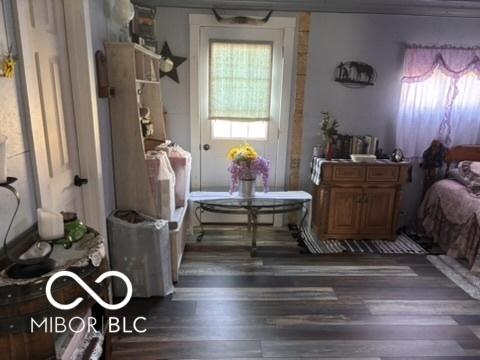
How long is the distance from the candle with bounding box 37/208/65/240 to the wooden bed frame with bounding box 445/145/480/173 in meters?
3.85

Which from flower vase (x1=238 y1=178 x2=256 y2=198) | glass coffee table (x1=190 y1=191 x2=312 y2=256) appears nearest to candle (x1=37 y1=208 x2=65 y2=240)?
glass coffee table (x1=190 y1=191 x2=312 y2=256)

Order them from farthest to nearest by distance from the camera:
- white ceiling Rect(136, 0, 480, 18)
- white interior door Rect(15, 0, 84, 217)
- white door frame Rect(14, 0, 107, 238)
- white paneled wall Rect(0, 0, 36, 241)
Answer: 1. white ceiling Rect(136, 0, 480, 18)
2. white door frame Rect(14, 0, 107, 238)
3. white interior door Rect(15, 0, 84, 217)
4. white paneled wall Rect(0, 0, 36, 241)

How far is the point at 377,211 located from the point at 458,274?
892mm

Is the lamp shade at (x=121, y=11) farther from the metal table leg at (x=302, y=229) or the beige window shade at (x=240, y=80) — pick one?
the metal table leg at (x=302, y=229)

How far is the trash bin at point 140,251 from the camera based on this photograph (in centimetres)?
236

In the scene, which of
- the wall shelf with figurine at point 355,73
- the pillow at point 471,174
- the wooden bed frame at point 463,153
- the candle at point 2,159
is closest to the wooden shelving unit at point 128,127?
the candle at point 2,159

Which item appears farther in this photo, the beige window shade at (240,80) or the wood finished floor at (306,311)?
the beige window shade at (240,80)

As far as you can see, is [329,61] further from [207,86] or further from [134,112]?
[134,112]

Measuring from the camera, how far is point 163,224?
7.96 ft

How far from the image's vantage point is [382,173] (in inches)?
135

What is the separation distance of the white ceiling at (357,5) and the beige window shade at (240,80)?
1.18 feet

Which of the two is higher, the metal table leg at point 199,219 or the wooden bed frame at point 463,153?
the wooden bed frame at point 463,153

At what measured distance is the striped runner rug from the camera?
11.1 feet

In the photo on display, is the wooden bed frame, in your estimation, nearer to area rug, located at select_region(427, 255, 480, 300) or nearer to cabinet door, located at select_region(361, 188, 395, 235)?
cabinet door, located at select_region(361, 188, 395, 235)
